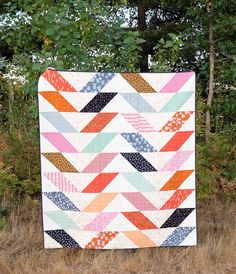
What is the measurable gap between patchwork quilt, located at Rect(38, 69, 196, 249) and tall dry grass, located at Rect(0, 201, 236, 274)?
6.8 inches

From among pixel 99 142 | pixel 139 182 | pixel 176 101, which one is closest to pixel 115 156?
pixel 99 142

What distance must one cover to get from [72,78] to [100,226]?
3.76 ft

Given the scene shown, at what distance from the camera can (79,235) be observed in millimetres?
3875

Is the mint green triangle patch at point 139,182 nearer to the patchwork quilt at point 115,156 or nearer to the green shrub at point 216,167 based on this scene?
the patchwork quilt at point 115,156

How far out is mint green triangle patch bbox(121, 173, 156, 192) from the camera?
3.84 metres

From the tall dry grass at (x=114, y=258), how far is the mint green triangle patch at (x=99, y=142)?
88cm

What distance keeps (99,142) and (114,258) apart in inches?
38.2

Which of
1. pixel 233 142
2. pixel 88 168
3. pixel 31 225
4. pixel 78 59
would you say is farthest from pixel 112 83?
pixel 233 142

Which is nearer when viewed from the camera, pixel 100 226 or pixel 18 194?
pixel 100 226

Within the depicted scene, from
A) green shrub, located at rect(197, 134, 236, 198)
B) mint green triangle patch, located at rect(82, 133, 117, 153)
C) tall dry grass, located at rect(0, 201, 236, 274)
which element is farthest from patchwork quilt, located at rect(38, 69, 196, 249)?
green shrub, located at rect(197, 134, 236, 198)

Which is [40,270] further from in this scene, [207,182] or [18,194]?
[207,182]

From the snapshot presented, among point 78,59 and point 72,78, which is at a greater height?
point 78,59

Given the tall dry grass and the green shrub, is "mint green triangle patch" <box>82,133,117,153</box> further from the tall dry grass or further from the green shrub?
the green shrub

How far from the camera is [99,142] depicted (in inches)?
149
